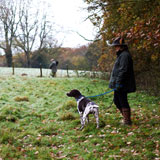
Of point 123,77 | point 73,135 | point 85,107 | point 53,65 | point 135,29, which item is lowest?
point 73,135

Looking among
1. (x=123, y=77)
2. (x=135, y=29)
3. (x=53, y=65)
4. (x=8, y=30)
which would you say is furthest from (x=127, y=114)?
(x=8, y=30)

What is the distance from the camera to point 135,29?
5.69 m

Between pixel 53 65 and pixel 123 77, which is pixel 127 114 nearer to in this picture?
pixel 123 77

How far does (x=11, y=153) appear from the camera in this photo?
4.71m

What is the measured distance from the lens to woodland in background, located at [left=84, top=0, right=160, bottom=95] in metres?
7.05

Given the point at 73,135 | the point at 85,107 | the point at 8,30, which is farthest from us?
the point at 8,30

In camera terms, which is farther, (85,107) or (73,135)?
(85,107)

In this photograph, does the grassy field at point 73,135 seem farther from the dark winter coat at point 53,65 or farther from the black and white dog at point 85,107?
the dark winter coat at point 53,65

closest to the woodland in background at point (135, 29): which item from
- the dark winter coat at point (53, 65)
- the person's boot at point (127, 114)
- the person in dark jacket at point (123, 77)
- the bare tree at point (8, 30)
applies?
the person in dark jacket at point (123, 77)

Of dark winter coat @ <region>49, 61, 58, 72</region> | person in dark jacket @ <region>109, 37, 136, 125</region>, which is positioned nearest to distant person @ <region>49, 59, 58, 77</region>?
dark winter coat @ <region>49, 61, 58, 72</region>

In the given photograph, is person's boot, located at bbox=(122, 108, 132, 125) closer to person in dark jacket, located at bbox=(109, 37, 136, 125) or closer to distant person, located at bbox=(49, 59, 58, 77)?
person in dark jacket, located at bbox=(109, 37, 136, 125)

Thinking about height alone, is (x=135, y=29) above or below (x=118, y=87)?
above

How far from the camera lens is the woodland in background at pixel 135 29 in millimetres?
7048

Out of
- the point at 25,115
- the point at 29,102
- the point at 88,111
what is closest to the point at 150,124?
the point at 88,111
